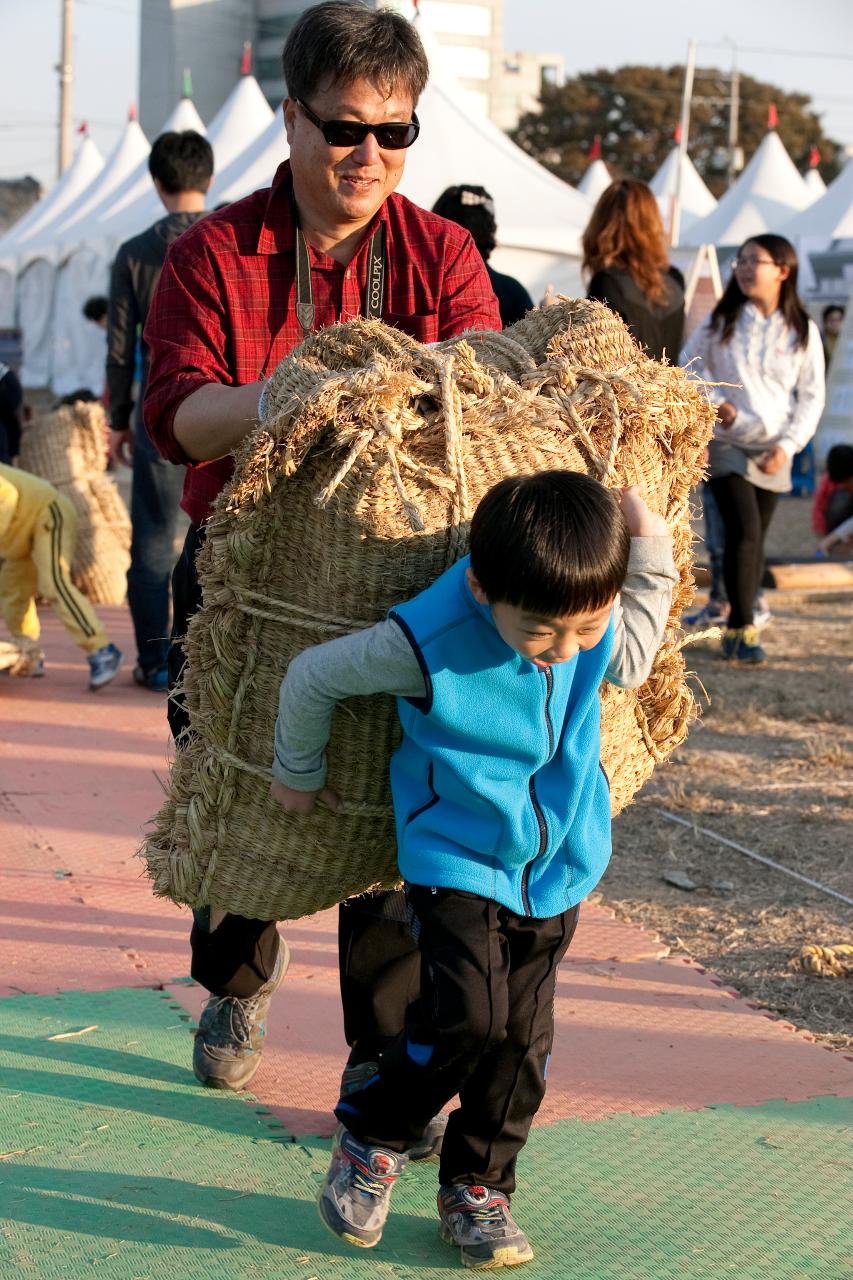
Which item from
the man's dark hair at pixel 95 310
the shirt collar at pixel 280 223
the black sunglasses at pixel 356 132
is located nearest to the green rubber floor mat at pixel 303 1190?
the shirt collar at pixel 280 223

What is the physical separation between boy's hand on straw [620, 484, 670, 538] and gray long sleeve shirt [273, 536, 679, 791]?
0.01 m

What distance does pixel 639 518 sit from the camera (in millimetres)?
2420

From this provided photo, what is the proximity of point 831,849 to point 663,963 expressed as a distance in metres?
1.23

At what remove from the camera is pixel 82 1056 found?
10.3 ft

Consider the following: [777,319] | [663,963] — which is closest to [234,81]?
[777,319]

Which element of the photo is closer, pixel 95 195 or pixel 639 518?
pixel 639 518

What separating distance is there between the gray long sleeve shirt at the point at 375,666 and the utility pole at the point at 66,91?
33128 millimetres

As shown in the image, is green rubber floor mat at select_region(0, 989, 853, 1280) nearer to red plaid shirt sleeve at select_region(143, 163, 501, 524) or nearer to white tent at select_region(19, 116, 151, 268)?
red plaid shirt sleeve at select_region(143, 163, 501, 524)

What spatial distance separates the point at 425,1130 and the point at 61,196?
26.5m

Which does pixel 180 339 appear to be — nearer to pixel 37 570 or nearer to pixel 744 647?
pixel 37 570

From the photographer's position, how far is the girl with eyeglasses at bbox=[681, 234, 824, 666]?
7141mm

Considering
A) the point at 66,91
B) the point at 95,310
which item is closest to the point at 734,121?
the point at 66,91

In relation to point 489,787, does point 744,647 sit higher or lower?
lower

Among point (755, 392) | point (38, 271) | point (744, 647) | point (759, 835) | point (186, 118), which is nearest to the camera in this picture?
point (759, 835)
